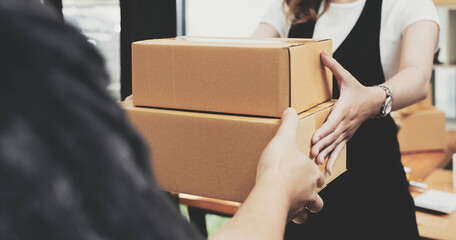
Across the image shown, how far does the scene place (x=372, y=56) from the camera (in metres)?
1.40

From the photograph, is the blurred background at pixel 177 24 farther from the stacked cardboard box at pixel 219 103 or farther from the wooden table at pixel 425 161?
the stacked cardboard box at pixel 219 103

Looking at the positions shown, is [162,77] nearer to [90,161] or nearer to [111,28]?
[90,161]

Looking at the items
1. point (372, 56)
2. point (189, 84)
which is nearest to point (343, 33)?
point (372, 56)

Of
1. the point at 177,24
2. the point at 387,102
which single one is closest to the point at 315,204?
the point at 387,102

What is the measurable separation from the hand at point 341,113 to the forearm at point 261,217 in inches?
13.0

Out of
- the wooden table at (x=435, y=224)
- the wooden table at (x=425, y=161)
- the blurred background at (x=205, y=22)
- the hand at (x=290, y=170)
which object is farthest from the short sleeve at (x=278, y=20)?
the blurred background at (x=205, y=22)

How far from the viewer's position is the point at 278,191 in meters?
0.71

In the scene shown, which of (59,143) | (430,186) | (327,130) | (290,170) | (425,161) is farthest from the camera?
(425,161)

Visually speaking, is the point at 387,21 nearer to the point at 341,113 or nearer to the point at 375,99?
the point at 375,99

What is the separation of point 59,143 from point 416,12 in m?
1.21

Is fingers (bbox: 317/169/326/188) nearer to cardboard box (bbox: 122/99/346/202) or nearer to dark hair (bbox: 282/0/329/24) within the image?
cardboard box (bbox: 122/99/346/202)

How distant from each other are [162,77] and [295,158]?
14.2 inches

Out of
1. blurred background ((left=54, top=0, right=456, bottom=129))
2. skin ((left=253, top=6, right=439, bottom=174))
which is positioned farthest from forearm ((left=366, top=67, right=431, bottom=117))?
blurred background ((left=54, top=0, right=456, bottom=129))

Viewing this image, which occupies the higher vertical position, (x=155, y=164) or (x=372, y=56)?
(x=372, y=56)
